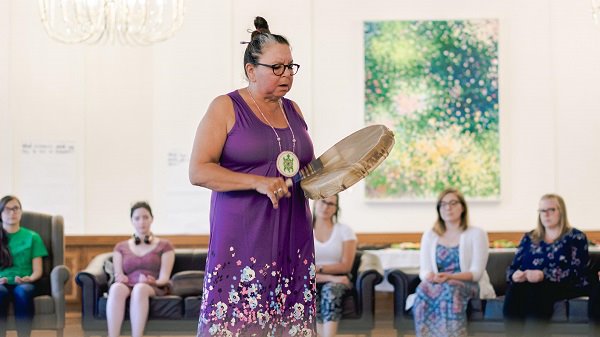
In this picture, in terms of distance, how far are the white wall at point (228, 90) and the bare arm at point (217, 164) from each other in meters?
6.08

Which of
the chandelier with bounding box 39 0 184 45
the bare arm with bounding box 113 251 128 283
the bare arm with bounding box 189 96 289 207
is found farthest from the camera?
the chandelier with bounding box 39 0 184 45

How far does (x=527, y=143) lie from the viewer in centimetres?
921

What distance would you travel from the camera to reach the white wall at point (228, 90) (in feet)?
30.1

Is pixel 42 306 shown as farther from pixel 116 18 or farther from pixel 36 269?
pixel 116 18

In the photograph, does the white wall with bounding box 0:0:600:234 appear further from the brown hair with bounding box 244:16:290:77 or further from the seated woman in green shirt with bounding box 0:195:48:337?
the brown hair with bounding box 244:16:290:77

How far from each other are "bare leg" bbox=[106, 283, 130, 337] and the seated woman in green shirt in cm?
58

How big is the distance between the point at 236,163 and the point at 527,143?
650 centimetres

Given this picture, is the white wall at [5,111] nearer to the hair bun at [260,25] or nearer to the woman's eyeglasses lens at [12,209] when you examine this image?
the woman's eyeglasses lens at [12,209]

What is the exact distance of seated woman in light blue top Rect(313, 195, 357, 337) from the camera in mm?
6852

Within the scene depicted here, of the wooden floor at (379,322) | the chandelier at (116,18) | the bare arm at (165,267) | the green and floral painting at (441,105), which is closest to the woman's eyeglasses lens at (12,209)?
the bare arm at (165,267)

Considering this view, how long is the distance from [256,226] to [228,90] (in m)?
6.22

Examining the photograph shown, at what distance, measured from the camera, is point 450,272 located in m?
6.82

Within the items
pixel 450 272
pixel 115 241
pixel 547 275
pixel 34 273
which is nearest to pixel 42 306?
pixel 34 273

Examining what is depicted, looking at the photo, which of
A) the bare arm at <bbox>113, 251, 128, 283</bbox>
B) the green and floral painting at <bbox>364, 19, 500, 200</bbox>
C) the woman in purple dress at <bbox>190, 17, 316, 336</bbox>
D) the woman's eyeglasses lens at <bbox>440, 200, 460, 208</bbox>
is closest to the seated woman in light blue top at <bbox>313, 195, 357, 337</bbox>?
the woman's eyeglasses lens at <bbox>440, 200, 460, 208</bbox>
